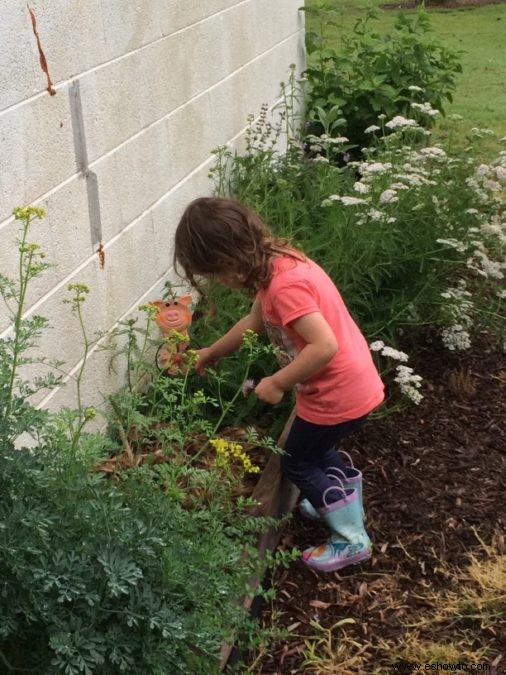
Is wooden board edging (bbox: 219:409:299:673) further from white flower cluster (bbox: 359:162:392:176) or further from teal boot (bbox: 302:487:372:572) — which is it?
white flower cluster (bbox: 359:162:392:176)

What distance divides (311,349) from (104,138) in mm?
1225

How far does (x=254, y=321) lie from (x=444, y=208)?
1.59 metres

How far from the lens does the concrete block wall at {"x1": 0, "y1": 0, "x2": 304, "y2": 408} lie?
114 inches

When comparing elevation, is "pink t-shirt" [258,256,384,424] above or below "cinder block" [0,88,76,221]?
below

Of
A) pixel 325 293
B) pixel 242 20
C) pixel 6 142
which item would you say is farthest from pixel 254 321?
pixel 242 20


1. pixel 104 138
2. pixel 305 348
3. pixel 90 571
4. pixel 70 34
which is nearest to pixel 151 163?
pixel 104 138

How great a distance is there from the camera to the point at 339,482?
345 centimetres

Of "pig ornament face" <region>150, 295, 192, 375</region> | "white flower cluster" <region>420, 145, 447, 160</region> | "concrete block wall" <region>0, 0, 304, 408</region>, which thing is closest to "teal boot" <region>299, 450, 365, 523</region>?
"pig ornament face" <region>150, 295, 192, 375</region>

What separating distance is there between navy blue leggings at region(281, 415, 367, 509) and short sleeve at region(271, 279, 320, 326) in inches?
18.3

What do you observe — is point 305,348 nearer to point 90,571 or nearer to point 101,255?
point 101,255

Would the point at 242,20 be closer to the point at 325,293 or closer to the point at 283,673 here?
the point at 325,293

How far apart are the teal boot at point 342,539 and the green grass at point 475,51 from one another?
18.9 ft

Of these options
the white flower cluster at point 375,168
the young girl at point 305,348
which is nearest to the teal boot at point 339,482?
the young girl at point 305,348

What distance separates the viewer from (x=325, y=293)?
3.15m
